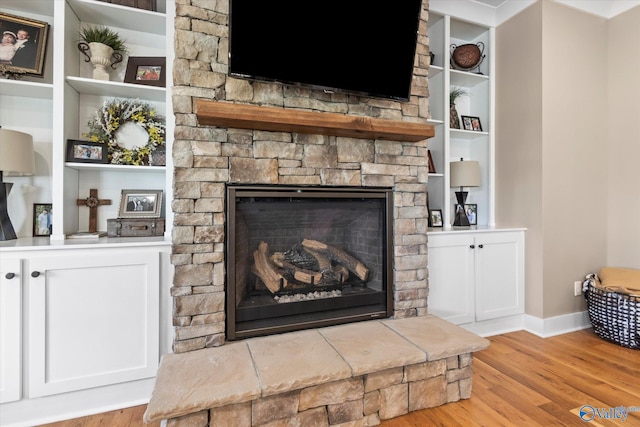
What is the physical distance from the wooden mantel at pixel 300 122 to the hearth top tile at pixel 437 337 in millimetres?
1108

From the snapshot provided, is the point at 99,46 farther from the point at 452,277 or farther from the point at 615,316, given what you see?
the point at 615,316

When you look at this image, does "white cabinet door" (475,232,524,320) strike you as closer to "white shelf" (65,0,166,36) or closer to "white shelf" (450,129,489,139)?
"white shelf" (450,129,489,139)

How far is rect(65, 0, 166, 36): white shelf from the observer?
6.00ft

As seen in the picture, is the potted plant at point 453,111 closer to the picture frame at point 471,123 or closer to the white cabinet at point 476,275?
the picture frame at point 471,123

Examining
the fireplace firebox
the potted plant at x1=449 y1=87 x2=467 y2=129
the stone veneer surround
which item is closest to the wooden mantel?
the stone veneer surround

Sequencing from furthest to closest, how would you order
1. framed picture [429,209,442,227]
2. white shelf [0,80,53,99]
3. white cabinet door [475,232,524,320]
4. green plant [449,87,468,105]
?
green plant [449,87,468,105] → framed picture [429,209,442,227] → white cabinet door [475,232,524,320] → white shelf [0,80,53,99]

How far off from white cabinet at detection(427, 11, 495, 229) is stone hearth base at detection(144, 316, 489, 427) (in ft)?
4.13

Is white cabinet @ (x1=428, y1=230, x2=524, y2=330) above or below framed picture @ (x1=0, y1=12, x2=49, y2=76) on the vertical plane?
below

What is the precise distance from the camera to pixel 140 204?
2.00 meters

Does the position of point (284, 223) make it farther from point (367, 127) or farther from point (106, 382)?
point (106, 382)

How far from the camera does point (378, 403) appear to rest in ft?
5.03

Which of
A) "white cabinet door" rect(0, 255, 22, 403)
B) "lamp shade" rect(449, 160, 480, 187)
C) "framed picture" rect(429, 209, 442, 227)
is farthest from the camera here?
"framed picture" rect(429, 209, 442, 227)

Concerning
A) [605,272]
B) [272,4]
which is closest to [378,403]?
[272,4]

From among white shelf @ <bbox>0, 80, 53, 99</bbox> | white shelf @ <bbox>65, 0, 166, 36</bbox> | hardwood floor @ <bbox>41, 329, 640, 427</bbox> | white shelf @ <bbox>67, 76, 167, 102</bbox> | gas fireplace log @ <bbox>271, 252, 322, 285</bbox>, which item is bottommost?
hardwood floor @ <bbox>41, 329, 640, 427</bbox>
